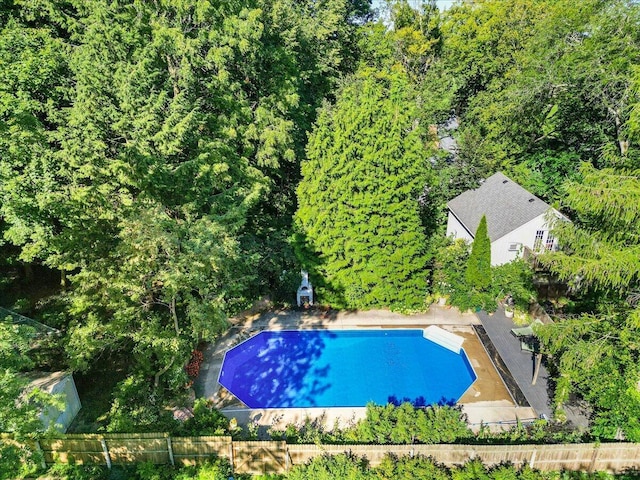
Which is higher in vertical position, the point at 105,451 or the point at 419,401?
the point at 105,451

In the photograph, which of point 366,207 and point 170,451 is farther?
point 366,207

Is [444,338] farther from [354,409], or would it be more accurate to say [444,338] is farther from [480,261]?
[354,409]

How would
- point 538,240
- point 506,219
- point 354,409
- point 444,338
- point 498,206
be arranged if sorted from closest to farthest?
point 354,409
point 444,338
point 538,240
point 506,219
point 498,206

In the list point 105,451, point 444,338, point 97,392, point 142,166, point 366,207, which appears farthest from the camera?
point 366,207

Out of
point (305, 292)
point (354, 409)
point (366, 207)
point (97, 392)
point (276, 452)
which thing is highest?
point (366, 207)

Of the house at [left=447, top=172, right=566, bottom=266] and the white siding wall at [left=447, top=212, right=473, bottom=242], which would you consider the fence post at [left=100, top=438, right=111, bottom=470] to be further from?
the white siding wall at [left=447, top=212, right=473, bottom=242]

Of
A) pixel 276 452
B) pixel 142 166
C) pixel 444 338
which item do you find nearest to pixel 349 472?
pixel 276 452

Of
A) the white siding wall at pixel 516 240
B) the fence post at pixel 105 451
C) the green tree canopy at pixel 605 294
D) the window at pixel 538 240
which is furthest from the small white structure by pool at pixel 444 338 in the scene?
the fence post at pixel 105 451
